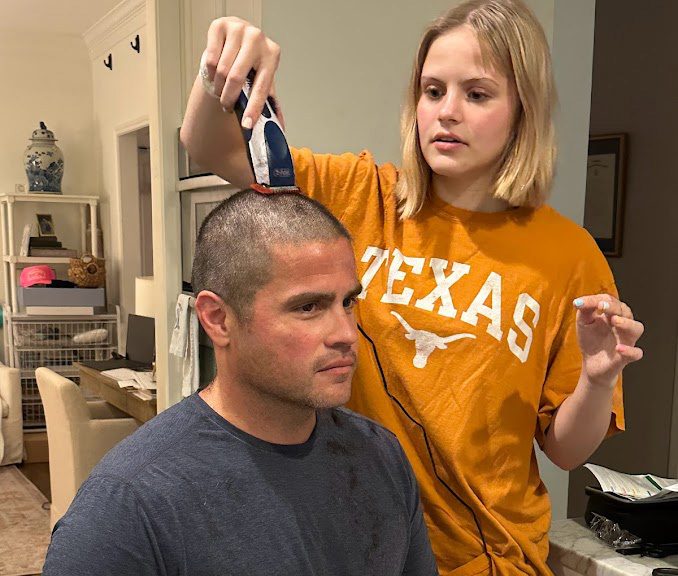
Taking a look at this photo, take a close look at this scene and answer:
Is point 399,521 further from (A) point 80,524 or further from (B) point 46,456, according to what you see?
(B) point 46,456

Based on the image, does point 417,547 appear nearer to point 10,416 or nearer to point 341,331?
point 341,331

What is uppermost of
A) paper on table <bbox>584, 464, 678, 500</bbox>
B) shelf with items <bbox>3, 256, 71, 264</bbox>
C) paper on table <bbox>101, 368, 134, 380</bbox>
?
shelf with items <bbox>3, 256, 71, 264</bbox>

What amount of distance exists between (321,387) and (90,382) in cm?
331

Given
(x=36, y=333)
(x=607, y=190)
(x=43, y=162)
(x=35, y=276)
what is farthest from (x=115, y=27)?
(x=607, y=190)

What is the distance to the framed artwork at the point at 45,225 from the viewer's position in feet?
18.0

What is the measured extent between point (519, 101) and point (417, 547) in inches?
26.3

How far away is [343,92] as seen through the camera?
194 cm

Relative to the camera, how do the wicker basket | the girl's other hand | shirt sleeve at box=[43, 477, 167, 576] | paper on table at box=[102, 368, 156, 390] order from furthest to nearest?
the wicker basket, paper on table at box=[102, 368, 156, 390], the girl's other hand, shirt sleeve at box=[43, 477, 167, 576]

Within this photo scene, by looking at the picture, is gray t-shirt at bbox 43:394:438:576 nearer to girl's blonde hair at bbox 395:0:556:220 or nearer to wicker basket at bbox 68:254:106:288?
girl's blonde hair at bbox 395:0:556:220

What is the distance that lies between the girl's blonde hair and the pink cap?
450cm

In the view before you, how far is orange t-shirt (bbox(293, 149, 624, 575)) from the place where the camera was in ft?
3.63

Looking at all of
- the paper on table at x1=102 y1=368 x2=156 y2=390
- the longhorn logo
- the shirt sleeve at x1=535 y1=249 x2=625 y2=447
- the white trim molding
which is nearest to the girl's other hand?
the shirt sleeve at x1=535 y1=249 x2=625 y2=447

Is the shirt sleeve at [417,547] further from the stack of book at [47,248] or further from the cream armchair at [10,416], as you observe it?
the stack of book at [47,248]

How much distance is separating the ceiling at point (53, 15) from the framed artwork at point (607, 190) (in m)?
3.21
